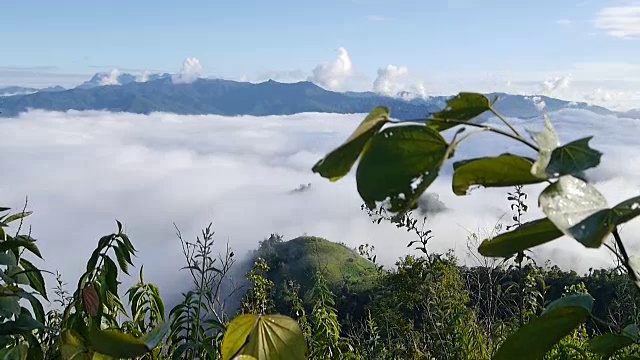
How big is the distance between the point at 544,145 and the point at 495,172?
0.04 metres

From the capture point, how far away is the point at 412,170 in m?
0.40

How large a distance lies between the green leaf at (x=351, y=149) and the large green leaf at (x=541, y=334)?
17 cm

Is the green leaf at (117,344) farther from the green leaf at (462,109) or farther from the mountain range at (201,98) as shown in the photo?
the mountain range at (201,98)

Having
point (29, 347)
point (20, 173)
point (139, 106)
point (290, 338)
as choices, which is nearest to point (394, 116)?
point (290, 338)

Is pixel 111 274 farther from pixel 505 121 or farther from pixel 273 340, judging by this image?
pixel 505 121

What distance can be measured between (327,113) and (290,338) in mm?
105373

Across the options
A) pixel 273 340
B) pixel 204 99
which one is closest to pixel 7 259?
pixel 273 340

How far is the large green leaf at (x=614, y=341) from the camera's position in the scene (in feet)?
2.11

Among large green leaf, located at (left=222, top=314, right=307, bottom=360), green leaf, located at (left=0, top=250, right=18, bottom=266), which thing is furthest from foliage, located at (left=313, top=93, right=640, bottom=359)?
green leaf, located at (left=0, top=250, right=18, bottom=266)

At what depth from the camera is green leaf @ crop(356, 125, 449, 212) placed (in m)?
0.39

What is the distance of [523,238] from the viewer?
1.59 feet

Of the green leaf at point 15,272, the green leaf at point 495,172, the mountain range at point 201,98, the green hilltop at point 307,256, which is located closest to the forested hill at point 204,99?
the mountain range at point 201,98

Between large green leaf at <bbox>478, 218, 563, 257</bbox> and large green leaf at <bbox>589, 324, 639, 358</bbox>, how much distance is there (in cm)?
22

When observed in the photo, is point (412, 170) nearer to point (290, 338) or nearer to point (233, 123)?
point (290, 338)
